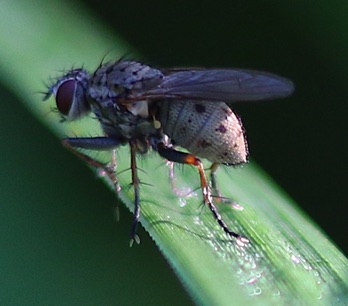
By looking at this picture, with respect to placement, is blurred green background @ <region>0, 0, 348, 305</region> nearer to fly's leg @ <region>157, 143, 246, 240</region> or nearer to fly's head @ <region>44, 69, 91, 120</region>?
fly's head @ <region>44, 69, 91, 120</region>

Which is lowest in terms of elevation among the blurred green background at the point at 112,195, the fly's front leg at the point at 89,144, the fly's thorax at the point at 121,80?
the blurred green background at the point at 112,195

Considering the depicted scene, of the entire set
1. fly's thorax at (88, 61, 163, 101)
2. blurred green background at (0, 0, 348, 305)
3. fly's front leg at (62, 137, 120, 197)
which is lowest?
blurred green background at (0, 0, 348, 305)

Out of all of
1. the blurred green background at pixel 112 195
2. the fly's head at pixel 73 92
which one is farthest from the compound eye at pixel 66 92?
the blurred green background at pixel 112 195

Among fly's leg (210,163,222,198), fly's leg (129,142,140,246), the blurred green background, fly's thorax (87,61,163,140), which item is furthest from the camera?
the blurred green background

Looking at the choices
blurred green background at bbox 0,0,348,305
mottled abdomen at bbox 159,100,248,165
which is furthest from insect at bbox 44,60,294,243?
blurred green background at bbox 0,0,348,305

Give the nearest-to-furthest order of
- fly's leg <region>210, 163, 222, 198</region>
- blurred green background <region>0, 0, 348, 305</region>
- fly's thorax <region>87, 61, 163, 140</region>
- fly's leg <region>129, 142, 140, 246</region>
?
fly's leg <region>129, 142, 140, 246</region> < fly's leg <region>210, 163, 222, 198</region> < fly's thorax <region>87, 61, 163, 140</region> < blurred green background <region>0, 0, 348, 305</region>

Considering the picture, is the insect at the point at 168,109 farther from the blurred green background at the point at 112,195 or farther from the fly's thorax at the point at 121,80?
the blurred green background at the point at 112,195

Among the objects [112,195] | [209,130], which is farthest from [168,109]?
[112,195]

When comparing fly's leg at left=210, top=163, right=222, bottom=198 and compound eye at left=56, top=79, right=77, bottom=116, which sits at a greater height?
compound eye at left=56, top=79, right=77, bottom=116
